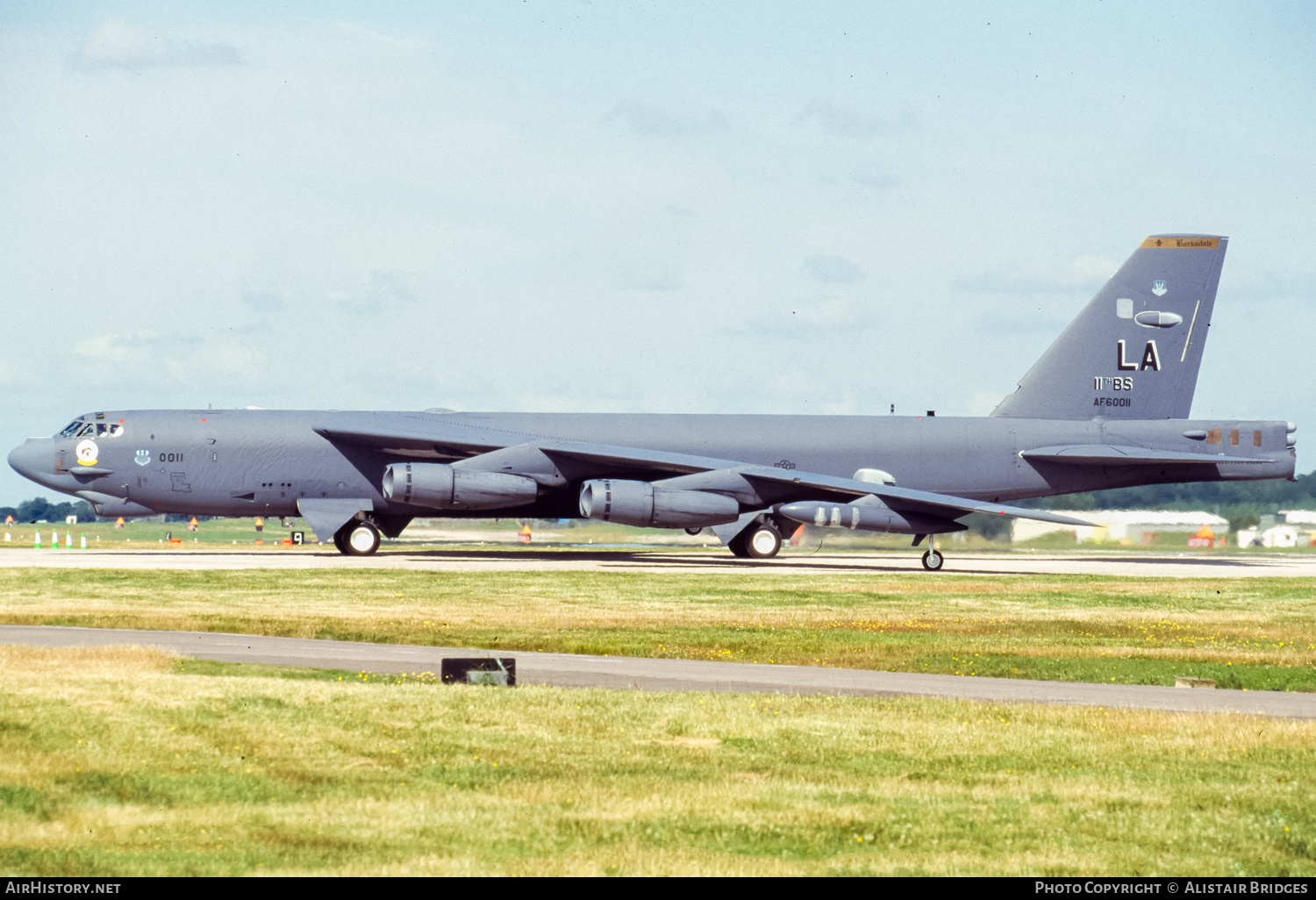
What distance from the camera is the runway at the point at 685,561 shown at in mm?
35812

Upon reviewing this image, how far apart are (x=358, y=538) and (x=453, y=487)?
410cm

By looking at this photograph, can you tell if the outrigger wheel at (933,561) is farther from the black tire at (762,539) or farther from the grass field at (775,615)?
the black tire at (762,539)

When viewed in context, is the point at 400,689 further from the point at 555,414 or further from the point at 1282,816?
the point at 555,414

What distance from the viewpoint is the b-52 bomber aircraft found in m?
38.4

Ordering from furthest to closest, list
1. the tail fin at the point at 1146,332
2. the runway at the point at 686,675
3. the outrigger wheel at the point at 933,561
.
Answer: the tail fin at the point at 1146,332 < the outrigger wheel at the point at 933,561 < the runway at the point at 686,675

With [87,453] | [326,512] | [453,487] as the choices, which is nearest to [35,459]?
[87,453]

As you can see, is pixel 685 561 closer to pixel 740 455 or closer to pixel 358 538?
pixel 740 455

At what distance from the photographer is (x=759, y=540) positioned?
4153 centimetres

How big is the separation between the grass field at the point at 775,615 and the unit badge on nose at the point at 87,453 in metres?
6.71

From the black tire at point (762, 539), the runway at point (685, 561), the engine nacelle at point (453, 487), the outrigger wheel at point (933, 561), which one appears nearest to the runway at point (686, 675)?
the runway at point (685, 561)

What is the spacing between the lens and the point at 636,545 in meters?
52.9

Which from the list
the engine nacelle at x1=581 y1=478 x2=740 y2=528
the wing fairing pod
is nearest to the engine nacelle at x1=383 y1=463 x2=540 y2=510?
the engine nacelle at x1=581 y1=478 x2=740 y2=528

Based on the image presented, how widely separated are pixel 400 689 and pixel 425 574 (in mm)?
18640

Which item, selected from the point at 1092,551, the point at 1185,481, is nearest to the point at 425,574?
the point at 1185,481
